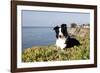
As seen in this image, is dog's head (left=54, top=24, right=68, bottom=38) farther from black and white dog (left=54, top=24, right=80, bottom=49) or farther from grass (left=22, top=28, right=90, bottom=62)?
grass (left=22, top=28, right=90, bottom=62)

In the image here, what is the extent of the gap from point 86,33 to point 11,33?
72 centimetres

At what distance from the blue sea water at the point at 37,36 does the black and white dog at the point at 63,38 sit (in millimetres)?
46

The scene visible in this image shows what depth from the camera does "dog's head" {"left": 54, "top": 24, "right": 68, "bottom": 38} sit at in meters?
1.90

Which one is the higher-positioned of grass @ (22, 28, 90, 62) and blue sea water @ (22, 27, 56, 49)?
blue sea water @ (22, 27, 56, 49)

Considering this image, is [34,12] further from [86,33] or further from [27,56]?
[86,33]

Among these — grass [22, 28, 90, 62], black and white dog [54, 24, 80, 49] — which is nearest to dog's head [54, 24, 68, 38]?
black and white dog [54, 24, 80, 49]

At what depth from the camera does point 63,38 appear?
1928 mm

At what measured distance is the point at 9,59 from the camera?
1.75 meters

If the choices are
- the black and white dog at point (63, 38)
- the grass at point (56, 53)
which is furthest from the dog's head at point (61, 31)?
the grass at point (56, 53)

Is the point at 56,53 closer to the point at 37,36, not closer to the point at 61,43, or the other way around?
the point at 61,43

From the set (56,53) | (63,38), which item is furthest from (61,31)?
(56,53)

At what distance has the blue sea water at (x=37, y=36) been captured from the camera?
1.80 meters

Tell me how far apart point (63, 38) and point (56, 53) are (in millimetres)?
154

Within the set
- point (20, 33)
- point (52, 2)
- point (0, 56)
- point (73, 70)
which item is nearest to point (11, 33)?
point (20, 33)
